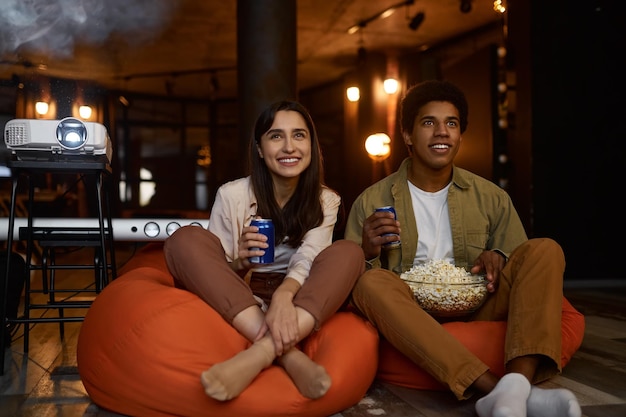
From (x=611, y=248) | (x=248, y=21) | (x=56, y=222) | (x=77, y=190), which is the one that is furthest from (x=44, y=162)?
(x=77, y=190)

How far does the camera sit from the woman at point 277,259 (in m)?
1.50

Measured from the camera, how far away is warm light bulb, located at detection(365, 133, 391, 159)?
23.0 feet

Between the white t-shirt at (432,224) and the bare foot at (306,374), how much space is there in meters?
0.72

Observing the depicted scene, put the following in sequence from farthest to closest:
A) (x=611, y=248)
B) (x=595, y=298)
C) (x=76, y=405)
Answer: (x=611, y=248) < (x=595, y=298) < (x=76, y=405)

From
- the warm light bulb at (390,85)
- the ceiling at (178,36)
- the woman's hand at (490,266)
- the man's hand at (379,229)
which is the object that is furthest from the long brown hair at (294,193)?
the warm light bulb at (390,85)

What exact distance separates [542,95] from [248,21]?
2.17 metres

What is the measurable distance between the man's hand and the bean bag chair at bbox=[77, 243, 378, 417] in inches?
10.5

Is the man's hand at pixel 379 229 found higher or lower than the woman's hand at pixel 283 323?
higher

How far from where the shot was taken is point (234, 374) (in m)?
1.40

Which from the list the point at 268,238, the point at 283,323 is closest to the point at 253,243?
the point at 268,238

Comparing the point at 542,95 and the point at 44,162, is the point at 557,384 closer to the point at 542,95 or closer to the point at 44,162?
the point at 44,162

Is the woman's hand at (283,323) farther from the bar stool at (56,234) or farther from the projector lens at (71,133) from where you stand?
the projector lens at (71,133)

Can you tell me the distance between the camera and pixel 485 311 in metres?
1.93

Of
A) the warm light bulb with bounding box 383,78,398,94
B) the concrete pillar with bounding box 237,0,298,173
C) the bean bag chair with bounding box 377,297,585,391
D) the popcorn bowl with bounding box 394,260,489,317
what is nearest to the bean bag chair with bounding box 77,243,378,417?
the bean bag chair with bounding box 377,297,585,391
